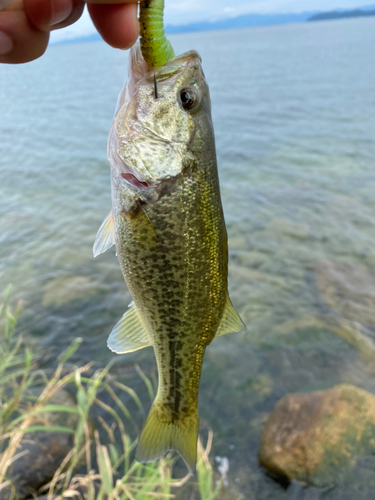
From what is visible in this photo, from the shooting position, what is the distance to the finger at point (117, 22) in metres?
1.91

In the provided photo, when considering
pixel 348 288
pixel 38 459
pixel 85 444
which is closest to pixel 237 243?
pixel 348 288

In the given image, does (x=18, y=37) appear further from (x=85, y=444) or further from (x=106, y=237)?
(x=85, y=444)

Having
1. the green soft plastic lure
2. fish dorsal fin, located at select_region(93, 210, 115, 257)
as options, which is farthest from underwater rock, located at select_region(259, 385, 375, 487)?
the green soft plastic lure

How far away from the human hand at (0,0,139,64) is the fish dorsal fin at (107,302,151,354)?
153cm

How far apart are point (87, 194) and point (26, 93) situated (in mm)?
26726

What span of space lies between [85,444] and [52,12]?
479cm

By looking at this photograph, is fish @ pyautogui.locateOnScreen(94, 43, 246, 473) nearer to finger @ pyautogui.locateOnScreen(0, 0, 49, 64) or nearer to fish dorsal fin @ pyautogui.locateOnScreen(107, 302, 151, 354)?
fish dorsal fin @ pyautogui.locateOnScreen(107, 302, 151, 354)

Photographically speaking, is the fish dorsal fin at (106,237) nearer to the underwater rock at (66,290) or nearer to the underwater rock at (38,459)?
the underwater rock at (38,459)

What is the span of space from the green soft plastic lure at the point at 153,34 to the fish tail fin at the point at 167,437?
2.07 metres

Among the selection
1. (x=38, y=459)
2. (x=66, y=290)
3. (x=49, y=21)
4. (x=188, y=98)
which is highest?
(x=49, y=21)

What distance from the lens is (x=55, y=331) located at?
7.48m

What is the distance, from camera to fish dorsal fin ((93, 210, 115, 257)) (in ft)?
7.48

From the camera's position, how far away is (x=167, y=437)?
8.07 feet

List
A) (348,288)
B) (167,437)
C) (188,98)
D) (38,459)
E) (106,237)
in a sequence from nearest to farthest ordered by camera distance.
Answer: (188,98) < (106,237) < (167,437) < (38,459) < (348,288)
